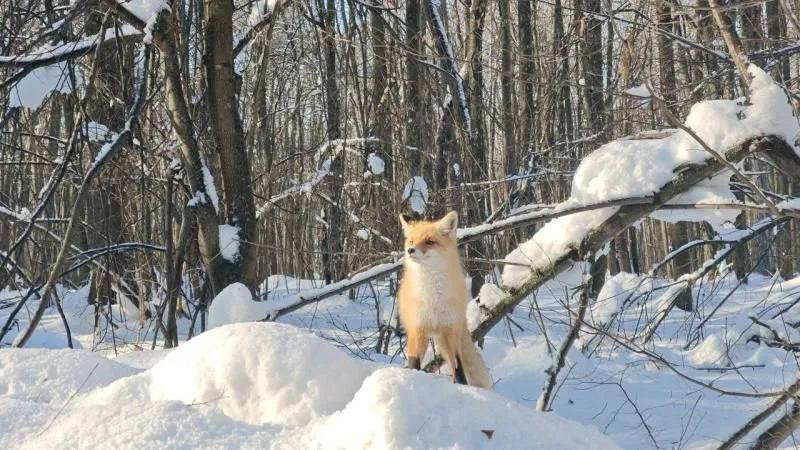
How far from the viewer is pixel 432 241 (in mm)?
4141

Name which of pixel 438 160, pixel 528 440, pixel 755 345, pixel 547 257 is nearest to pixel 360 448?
pixel 528 440

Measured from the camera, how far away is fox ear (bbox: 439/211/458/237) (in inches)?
167

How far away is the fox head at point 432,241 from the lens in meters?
4.04

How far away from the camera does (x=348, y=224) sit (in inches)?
364

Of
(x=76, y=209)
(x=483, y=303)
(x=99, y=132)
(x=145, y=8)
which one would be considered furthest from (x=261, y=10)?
(x=483, y=303)

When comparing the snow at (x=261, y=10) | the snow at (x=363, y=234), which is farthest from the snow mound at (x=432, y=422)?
the snow at (x=363, y=234)

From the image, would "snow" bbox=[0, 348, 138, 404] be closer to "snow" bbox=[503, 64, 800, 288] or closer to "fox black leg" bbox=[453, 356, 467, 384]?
"fox black leg" bbox=[453, 356, 467, 384]

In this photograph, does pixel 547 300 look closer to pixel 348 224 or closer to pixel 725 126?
pixel 348 224

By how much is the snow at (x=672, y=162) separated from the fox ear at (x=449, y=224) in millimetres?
459

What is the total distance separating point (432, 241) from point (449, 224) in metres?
0.18

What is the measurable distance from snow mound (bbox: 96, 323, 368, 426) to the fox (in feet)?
3.66

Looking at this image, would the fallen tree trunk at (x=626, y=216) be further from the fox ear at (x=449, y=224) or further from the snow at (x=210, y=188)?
the snow at (x=210, y=188)

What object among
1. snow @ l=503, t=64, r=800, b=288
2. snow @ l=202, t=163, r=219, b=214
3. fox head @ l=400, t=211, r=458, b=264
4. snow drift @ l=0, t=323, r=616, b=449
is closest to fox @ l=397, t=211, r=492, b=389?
fox head @ l=400, t=211, r=458, b=264

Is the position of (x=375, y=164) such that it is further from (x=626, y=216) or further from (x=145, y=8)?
(x=626, y=216)
